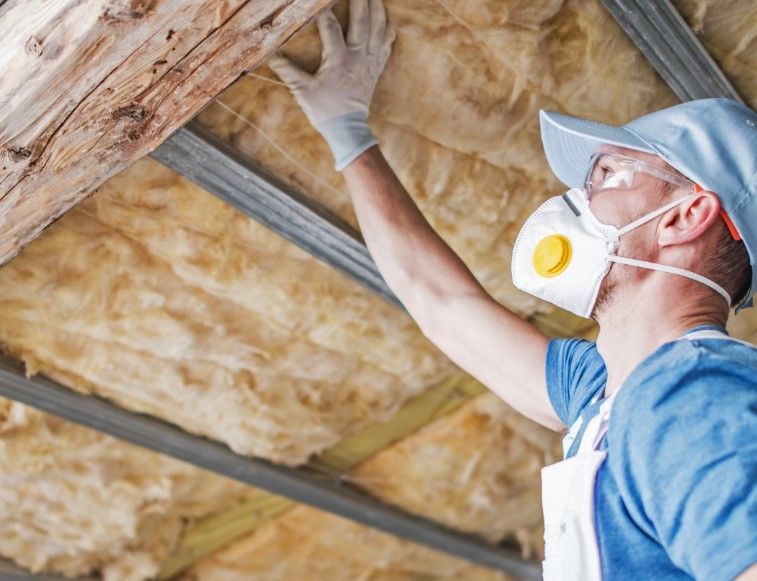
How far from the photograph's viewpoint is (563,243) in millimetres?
1611

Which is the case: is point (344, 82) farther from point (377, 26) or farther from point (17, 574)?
point (17, 574)

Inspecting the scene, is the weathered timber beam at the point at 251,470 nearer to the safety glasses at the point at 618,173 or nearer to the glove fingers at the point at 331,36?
the glove fingers at the point at 331,36

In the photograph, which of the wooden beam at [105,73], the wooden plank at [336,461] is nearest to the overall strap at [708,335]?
the wooden beam at [105,73]

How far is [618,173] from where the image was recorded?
5.38 feet

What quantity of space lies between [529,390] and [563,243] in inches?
13.8

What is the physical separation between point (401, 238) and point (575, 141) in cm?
42

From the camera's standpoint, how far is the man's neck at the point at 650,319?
1.48 metres

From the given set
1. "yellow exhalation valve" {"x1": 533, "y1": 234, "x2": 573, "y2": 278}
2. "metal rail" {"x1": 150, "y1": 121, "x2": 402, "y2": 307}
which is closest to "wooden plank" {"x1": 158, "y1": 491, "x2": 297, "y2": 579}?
"metal rail" {"x1": 150, "y1": 121, "x2": 402, "y2": 307}

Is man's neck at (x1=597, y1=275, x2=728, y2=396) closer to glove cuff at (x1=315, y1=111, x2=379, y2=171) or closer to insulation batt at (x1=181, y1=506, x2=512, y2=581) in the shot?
glove cuff at (x1=315, y1=111, x2=379, y2=171)

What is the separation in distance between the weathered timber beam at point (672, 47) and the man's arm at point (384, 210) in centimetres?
50

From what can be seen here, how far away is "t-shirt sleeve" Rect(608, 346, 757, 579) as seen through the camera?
1119 mm

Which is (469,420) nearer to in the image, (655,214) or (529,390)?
(529,390)

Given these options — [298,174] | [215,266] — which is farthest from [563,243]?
[215,266]

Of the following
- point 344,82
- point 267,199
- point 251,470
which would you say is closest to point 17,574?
point 251,470
